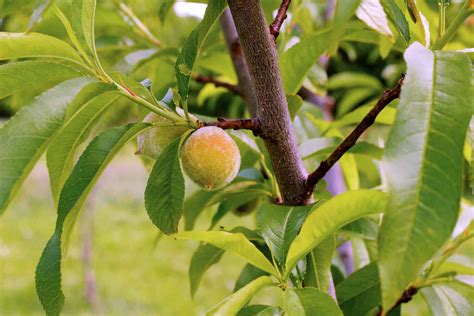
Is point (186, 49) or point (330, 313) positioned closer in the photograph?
point (330, 313)

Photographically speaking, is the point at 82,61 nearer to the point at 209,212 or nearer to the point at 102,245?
the point at 209,212

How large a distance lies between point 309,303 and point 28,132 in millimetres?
368

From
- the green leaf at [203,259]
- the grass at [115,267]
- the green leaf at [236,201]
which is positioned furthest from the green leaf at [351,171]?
the grass at [115,267]

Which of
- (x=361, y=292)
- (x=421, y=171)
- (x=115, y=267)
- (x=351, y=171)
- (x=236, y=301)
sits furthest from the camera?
(x=115, y=267)

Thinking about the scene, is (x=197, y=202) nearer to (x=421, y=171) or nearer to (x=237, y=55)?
(x=237, y=55)

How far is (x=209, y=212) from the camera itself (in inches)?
52.7

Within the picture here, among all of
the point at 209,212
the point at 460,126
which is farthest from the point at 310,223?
the point at 209,212

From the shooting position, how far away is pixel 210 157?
0.77 meters

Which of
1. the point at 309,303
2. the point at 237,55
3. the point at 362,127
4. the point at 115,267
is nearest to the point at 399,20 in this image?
the point at 362,127

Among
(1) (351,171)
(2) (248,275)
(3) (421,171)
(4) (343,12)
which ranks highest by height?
(4) (343,12)

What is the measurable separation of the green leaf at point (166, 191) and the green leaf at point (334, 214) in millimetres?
163

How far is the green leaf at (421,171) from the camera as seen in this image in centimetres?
48

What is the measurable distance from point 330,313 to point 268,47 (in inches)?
12.9

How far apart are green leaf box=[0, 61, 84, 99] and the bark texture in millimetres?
210
